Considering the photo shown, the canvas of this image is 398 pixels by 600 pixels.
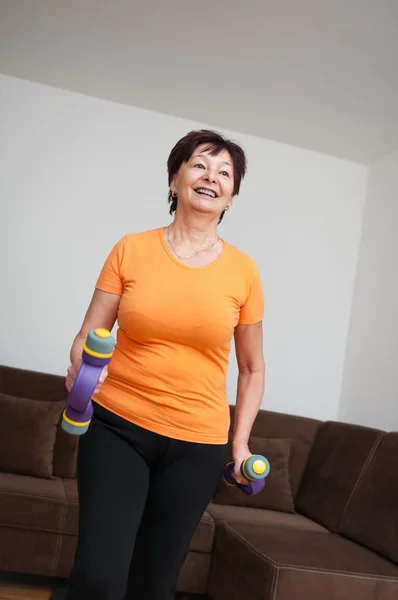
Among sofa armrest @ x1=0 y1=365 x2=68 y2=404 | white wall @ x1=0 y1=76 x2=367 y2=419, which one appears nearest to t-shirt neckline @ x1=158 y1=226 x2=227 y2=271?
sofa armrest @ x1=0 y1=365 x2=68 y2=404

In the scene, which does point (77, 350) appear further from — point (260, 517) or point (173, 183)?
point (260, 517)

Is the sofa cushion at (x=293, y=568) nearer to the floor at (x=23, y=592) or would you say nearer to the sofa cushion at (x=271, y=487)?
the sofa cushion at (x=271, y=487)

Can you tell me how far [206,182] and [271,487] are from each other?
2420 mm

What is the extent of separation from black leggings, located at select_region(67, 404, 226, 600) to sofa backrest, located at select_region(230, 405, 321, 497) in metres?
2.38

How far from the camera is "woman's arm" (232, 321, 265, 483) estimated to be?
1880 mm

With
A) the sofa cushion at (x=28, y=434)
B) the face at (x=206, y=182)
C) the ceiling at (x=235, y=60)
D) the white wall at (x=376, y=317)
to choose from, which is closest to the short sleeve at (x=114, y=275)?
the face at (x=206, y=182)

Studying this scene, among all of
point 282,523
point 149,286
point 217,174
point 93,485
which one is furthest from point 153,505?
point 282,523

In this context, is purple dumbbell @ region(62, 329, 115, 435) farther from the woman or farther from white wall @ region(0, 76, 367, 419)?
white wall @ region(0, 76, 367, 419)

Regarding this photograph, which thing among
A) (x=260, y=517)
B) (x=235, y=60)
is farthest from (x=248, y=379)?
(x=235, y=60)

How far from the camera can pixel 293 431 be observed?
13.8 ft

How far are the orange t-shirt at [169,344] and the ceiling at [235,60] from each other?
186 centimetres

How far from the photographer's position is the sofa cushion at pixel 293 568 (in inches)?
102

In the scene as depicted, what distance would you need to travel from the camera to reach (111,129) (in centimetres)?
461

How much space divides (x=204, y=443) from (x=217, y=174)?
26.9 inches
